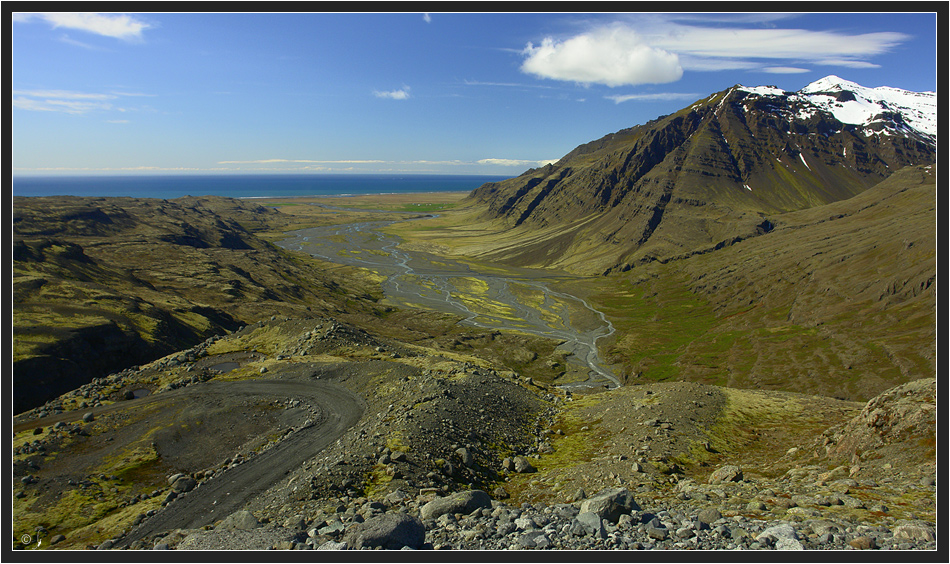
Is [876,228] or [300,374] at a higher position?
[876,228]

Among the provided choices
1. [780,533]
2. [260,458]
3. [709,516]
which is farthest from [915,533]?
[260,458]

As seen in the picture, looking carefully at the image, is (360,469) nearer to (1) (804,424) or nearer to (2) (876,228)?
(1) (804,424)

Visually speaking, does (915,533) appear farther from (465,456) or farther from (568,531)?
(465,456)

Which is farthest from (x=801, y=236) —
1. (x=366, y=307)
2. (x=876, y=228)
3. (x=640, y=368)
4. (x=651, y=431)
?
(x=651, y=431)

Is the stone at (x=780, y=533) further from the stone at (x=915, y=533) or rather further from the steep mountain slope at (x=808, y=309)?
the steep mountain slope at (x=808, y=309)

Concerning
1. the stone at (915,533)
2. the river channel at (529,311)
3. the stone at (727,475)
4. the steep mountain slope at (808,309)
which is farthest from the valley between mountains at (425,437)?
the river channel at (529,311)
